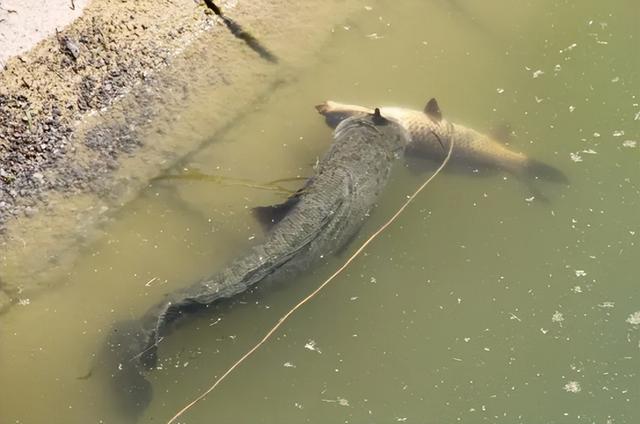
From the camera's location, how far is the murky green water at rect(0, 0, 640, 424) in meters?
4.06

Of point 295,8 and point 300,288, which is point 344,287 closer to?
point 300,288

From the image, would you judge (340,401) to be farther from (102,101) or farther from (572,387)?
(102,101)

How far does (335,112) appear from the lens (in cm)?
476

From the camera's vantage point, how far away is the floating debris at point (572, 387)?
4160mm

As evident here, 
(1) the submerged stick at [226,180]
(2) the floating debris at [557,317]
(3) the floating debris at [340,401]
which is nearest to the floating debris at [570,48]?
(2) the floating debris at [557,317]

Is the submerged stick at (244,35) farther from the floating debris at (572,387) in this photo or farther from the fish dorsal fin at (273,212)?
the floating debris at (572,387)

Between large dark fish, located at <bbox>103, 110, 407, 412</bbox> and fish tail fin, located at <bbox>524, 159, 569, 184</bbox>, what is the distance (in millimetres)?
954

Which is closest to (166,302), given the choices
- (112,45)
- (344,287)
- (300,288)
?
(300,288)

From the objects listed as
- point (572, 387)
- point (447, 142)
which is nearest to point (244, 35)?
point (447, 142)

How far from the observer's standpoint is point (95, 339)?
407 cm

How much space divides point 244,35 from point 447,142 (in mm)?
1784

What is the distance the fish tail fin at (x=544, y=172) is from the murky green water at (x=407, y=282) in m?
0.07

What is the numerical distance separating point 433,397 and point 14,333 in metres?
2.68

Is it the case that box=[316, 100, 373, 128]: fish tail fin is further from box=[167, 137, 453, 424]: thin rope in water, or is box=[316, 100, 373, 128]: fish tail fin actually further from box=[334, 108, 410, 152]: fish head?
box=[167, 137, 453, 424]: thin rope in water
